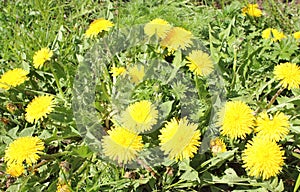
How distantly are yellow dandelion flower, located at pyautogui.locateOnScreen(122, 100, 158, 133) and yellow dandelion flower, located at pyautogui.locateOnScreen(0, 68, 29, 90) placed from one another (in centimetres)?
57

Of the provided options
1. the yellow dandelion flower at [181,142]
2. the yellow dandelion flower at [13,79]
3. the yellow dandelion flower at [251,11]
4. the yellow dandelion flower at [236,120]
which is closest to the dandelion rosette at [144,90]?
the yellow dandelion flower at [181,142]

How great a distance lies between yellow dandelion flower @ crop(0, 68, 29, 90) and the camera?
197 centimetres

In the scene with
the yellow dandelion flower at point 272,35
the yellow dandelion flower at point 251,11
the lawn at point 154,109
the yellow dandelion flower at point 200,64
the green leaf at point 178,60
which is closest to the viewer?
the lawn at point 154,109

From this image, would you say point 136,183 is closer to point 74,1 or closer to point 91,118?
point 91,118

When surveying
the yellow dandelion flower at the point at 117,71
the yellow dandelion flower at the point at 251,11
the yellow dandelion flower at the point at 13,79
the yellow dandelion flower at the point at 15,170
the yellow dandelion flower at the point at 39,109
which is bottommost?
the yellow dandelion flower at the point at 15,170

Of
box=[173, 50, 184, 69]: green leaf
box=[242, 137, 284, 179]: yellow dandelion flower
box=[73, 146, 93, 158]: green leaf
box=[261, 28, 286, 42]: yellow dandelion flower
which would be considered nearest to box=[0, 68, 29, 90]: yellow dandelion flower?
box=[73, 146, 93, 158]: green leaf

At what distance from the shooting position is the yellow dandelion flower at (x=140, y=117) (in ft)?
5.49

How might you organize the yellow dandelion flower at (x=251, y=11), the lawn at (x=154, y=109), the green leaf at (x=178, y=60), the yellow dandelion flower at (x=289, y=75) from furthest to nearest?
1. the yellow dandelion flower at (x=251, y=11)
2. the green leaf at (x=178, y=60)
3. the yellow dandelion flower at (x=289, y=75)
4. the lawn at (x=154, y=109)

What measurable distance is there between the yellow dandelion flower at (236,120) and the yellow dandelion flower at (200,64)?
27 cm

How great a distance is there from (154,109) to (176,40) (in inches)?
16.5

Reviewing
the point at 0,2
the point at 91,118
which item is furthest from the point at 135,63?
the point at 0,2

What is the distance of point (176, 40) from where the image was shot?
2.00 meters

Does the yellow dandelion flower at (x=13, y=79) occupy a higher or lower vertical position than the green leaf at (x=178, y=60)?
lower

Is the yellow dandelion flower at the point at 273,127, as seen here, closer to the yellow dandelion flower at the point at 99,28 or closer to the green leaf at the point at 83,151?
the green leaf at the point at 83,151
